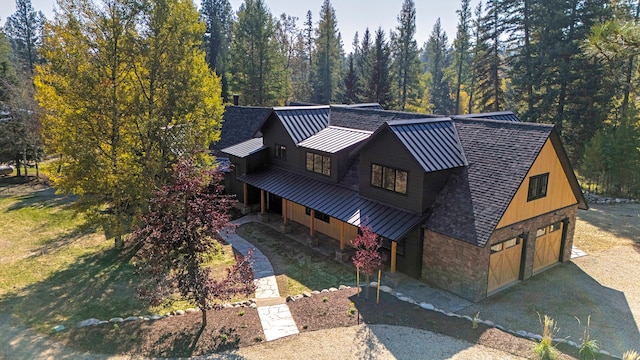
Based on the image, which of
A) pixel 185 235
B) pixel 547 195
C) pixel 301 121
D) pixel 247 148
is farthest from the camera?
pixel 247 148

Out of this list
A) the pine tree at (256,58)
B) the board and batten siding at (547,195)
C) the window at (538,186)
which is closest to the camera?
the board and batten siding at (547,195)

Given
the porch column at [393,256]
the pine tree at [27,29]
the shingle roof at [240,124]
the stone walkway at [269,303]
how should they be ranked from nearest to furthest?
the stone walkway at [269,303]
the porch column at [393,256]
the shingle roof at [240,124]
the pine tree at [27,29]

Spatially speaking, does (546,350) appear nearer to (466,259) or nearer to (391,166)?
(466,259)

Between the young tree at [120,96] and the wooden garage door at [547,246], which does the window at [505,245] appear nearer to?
the wooden garage door at [547,246]

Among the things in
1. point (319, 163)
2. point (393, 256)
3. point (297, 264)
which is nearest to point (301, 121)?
point (319, 163)

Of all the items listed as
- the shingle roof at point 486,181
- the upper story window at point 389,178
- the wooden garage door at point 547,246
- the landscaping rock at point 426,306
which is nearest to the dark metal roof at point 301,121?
the upper story window at point 389,178

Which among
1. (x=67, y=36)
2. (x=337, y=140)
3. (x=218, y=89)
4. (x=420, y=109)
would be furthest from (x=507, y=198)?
(x=420, y=109)
